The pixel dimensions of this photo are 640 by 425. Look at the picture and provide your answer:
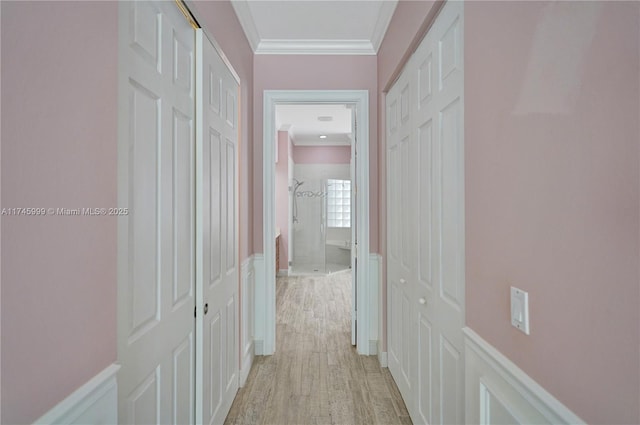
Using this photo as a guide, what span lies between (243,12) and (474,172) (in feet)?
6.71

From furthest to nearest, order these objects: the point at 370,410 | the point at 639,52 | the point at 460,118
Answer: the point at 370,410, the point at 460,118, the point at 639,52

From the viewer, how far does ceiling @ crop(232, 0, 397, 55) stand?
2.39 meters

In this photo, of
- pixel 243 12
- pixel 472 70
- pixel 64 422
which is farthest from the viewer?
pixel 243 12

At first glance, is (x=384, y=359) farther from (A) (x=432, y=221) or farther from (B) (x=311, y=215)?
(B) (x=311, y=215)

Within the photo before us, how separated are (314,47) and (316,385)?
108 inches

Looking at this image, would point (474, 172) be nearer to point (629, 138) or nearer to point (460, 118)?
point (460, 118)

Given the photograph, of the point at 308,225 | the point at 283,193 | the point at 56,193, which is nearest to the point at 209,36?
the point at 56,193

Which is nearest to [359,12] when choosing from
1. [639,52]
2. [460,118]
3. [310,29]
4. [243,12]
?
[310,29]

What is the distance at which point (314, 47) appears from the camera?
9.64 feet

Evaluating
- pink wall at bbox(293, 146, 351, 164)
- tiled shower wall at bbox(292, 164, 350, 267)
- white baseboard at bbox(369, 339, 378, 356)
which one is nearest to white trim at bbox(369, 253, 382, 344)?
white baseboard at bbox(369, 339, 378, 356)

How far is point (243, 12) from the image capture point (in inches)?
94.4

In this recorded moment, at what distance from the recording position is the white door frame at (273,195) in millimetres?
2939

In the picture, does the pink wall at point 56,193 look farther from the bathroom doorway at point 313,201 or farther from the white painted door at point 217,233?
the bathroom doorway at point 313,201

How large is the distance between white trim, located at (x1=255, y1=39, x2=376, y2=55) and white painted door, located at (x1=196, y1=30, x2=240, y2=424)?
77 centimetres
